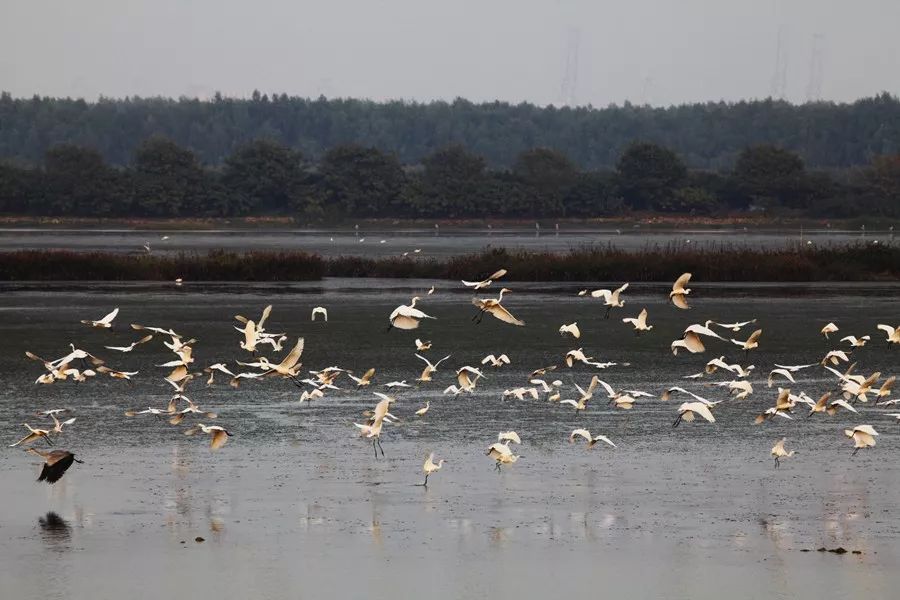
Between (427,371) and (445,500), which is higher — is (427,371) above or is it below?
above

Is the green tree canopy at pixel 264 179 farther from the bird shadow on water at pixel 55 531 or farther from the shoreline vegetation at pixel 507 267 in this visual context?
the bird shadow on water at pixel 55 531

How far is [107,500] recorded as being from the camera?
47.4 feet

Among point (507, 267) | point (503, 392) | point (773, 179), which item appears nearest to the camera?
point (503, 392)

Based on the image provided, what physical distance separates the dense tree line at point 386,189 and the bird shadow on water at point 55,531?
13034cm

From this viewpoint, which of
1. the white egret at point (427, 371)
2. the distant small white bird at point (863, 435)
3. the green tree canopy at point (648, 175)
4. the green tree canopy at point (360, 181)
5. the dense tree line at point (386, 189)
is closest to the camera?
the distant small white bird at point (863, 435)

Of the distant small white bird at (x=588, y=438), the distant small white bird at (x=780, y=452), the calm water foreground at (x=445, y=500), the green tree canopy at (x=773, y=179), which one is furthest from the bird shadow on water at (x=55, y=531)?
the green tree canopy at (x=773, y=179)

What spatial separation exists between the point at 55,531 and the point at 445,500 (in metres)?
3.54

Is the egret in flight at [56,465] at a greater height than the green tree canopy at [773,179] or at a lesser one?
greater

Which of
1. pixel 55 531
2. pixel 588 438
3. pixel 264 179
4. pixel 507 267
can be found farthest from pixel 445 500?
pixel 264 179

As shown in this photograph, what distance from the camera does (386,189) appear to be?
486 feet

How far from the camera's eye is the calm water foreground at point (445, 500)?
11844 millimetres

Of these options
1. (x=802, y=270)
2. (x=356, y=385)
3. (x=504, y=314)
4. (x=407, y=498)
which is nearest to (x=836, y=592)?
(x=407, y=498)

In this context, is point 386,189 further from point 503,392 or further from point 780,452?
point 780,452

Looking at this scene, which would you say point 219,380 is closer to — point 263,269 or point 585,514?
point 585,514
